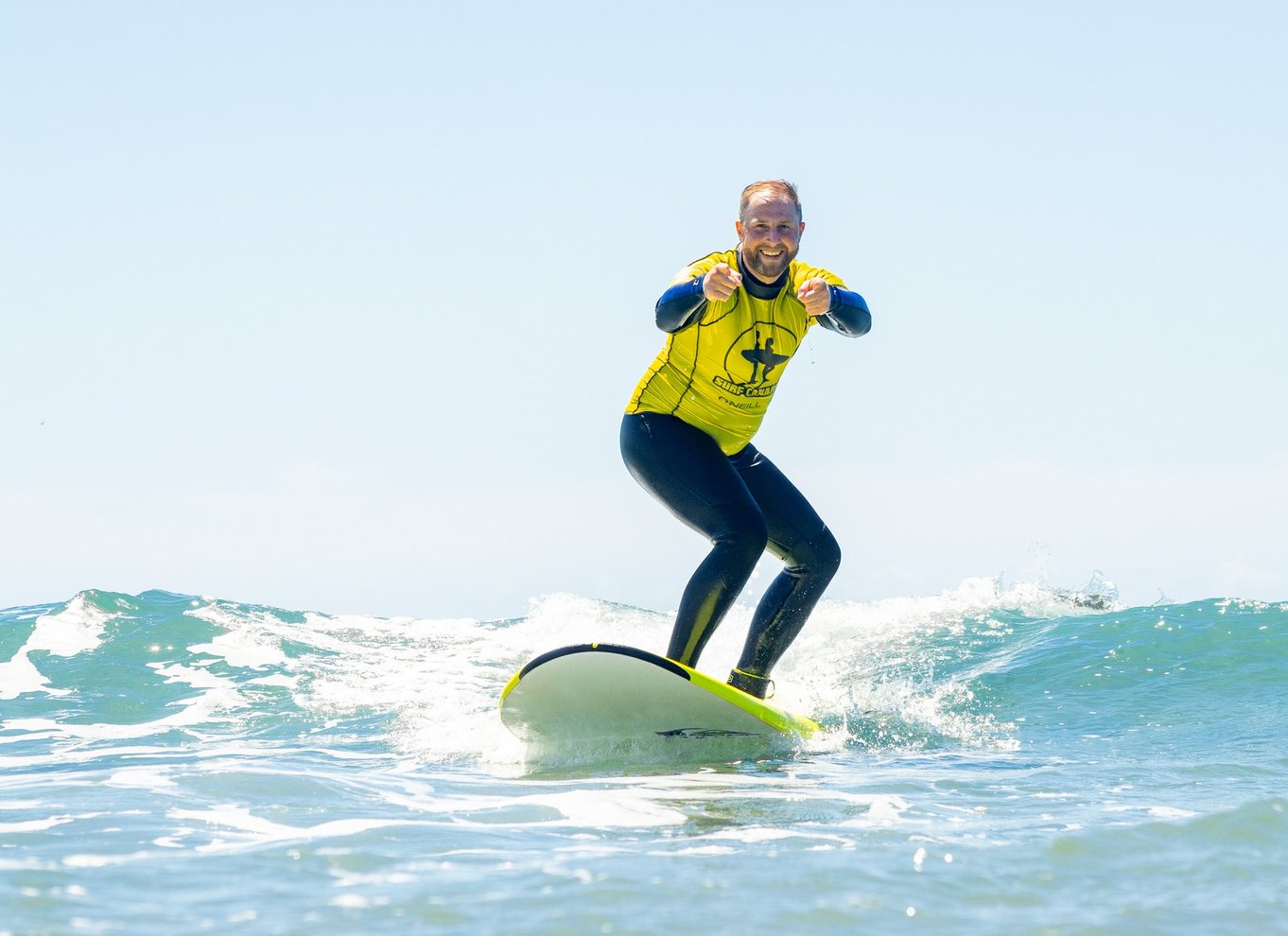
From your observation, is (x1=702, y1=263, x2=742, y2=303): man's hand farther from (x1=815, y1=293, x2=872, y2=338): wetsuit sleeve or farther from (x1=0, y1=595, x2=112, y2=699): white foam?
(x1=0, y1=595, x2=112, y2=699): white foam

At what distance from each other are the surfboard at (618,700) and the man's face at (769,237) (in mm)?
1723

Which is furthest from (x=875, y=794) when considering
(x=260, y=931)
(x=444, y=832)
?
(x=260, y=931)

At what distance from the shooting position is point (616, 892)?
9.82ft

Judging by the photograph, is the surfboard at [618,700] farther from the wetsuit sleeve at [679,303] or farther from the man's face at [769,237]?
the man's face at [769,237]

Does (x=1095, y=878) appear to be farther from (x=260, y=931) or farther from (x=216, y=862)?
(x=216, y=862)

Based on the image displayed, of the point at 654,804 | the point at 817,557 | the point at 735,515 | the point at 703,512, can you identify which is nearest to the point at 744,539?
the point at 735,515

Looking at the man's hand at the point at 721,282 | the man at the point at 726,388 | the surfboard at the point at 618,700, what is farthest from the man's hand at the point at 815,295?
the surfboard at the point at 618,700

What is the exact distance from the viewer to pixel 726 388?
18.2 ft

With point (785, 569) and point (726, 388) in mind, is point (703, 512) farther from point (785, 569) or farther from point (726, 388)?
point (785, 569)

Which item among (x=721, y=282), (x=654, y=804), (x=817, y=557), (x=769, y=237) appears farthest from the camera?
(x=817, y=557)

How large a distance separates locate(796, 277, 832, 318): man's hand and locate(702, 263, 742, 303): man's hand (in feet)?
1.11

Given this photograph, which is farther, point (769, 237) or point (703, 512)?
point (703, 512)

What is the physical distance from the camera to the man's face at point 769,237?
5.31 metres

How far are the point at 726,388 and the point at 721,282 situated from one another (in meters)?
0.69
